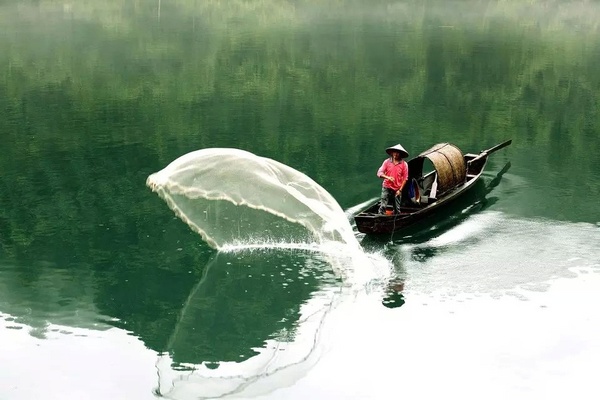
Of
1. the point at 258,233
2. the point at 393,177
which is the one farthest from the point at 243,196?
the point at 393,177

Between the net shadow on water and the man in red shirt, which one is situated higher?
the man in red shirt

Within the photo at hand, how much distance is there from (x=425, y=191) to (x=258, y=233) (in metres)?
5.65

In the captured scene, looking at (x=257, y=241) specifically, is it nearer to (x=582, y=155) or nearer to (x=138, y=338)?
(x=138, y=338)

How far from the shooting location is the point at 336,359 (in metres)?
13.4

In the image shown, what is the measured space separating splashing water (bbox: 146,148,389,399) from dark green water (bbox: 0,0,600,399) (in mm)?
104

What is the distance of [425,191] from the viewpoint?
2039 cm

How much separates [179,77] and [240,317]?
28287 millimetres

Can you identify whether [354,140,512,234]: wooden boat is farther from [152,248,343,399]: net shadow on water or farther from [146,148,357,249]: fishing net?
[152,248,343,399]: net shadow on water

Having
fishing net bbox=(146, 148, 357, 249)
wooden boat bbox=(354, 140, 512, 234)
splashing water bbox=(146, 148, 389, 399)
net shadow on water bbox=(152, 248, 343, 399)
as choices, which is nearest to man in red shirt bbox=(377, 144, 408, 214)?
wooden boat bbox=(354, 140, 512, 234)

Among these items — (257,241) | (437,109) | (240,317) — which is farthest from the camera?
(437,109)

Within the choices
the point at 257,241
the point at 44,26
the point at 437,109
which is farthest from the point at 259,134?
the point at 44,26

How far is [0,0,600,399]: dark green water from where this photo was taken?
13281mm

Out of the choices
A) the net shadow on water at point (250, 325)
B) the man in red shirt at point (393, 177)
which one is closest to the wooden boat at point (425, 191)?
the man in red shirt at point (393, 177)

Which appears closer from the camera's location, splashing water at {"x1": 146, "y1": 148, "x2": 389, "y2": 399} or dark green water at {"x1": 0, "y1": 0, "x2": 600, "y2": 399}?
splashing water at {"x1": 146, "y1": 148, "x2": 389, "y2": 399}
